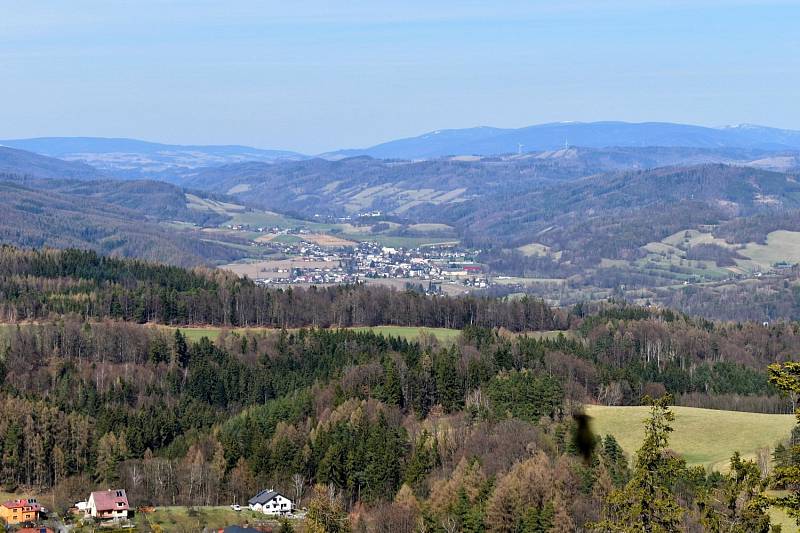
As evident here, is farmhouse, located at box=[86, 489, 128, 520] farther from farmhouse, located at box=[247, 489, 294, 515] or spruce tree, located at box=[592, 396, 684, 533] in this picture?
spruce tree, located at box=[592, 396, 684, 533]

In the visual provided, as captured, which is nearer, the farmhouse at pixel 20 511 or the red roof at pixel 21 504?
the farmhouse at pixel 20 511

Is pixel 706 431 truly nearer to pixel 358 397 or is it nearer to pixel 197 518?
pixel 358 397

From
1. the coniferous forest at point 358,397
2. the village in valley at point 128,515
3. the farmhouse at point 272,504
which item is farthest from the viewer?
the farmhouse at point 272,504

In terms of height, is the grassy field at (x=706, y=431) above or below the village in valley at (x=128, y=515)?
A: above

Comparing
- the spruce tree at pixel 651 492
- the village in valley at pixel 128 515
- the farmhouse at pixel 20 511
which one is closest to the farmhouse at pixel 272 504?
the village in valley at pixel 128 515

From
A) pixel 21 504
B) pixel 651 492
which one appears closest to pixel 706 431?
pixel 21 504

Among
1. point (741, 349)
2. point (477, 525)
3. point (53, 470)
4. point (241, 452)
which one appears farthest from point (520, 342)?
point (477, 525)

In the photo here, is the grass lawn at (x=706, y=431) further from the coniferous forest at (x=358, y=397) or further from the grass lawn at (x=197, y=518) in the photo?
the grass lawn at (x=197, y=518)
